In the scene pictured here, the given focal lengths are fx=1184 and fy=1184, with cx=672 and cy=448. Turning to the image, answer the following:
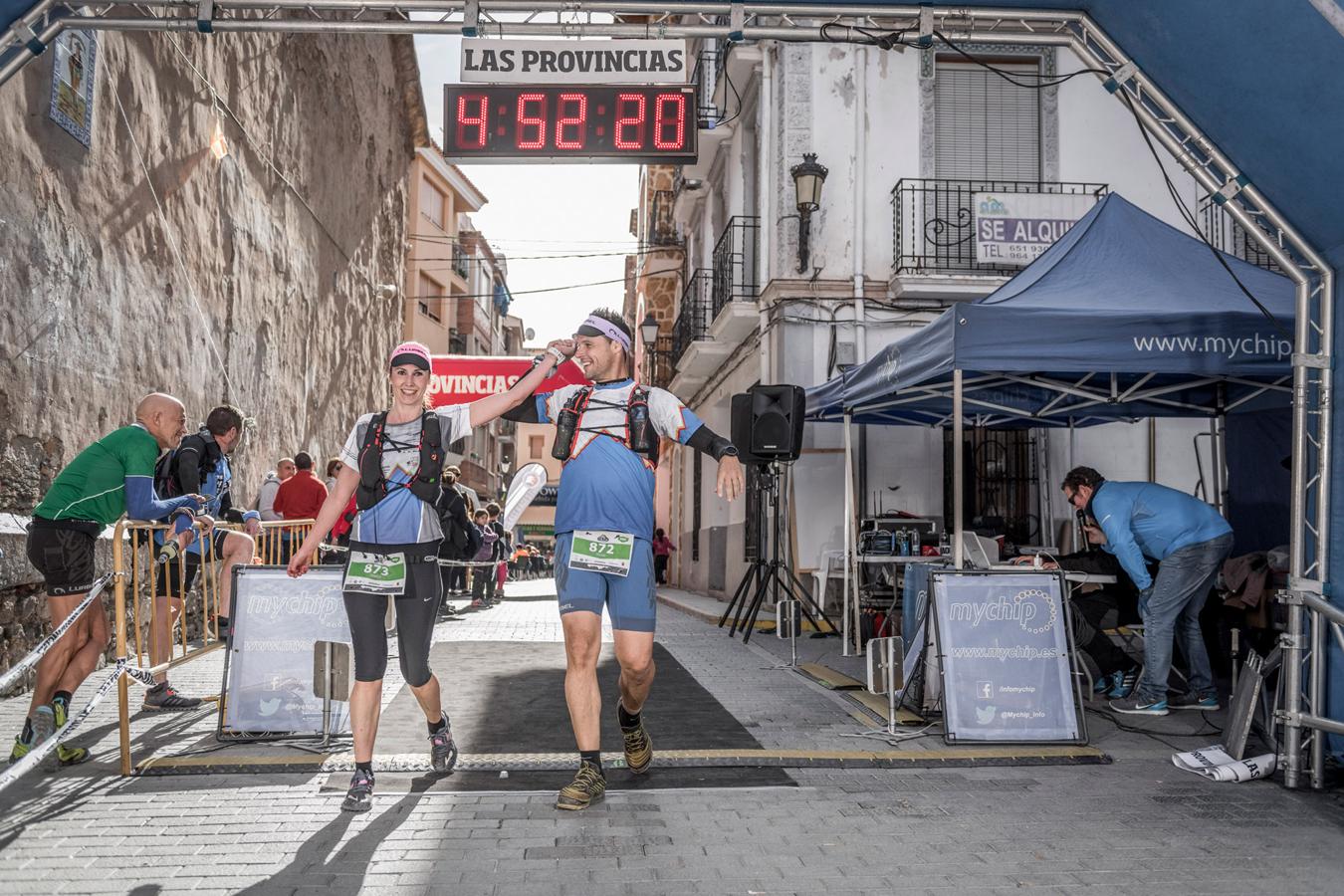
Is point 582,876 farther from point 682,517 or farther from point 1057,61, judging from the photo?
point 682,517

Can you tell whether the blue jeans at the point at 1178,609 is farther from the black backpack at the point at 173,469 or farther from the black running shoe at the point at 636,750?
the black backpack at the point at 173,469

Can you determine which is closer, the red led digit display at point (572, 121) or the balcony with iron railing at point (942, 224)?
the red led digit display at point (572, 121)

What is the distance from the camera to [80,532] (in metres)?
5.91

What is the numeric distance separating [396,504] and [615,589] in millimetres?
1025

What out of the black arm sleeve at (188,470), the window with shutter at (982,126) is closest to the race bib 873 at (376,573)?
the black arm sleeve at (188,470)

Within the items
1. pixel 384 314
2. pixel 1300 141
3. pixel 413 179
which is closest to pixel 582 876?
pixel 1300 141

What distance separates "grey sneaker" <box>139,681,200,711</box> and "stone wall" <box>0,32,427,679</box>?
45.0 inches

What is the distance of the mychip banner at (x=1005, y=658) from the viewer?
21.3 feet

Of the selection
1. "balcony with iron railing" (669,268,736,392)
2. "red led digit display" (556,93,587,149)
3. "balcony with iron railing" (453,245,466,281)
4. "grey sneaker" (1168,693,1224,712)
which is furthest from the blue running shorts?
"balcony with iron railing" (453,245,466,281)

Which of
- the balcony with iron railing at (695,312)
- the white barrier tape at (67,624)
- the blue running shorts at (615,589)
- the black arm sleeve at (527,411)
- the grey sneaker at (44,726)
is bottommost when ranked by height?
the grey sneaker at (44,726)

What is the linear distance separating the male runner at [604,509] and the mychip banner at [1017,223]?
1078 cm

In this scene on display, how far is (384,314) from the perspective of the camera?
24859 millimetres

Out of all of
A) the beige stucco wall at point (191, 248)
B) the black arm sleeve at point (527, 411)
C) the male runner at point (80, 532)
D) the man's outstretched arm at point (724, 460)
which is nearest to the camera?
the man's outstretched arm at point (724, 460)

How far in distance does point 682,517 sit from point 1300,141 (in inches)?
876
